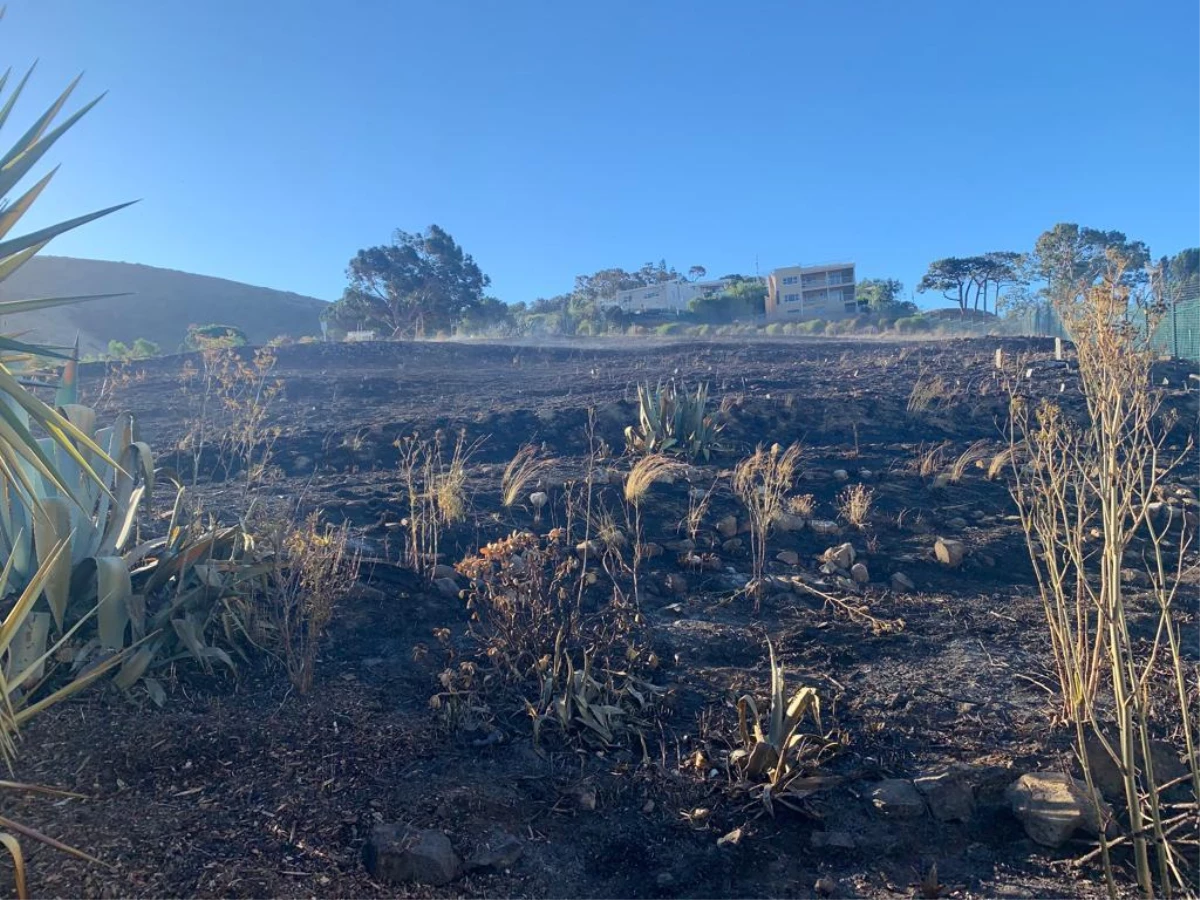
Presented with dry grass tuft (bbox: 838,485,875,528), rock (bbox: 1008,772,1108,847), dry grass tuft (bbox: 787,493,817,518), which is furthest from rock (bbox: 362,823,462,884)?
dry grass tuft (bbox: 838,485,875,528)

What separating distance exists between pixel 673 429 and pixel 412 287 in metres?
28.4

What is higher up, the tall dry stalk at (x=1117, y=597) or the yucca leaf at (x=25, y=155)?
the yucca leaf at (x=25, y=155)

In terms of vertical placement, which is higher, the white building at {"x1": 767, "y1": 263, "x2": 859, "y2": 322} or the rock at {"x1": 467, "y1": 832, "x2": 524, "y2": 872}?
the white building at {"x1": 767, "y1": 263, "x2": 859, "y2": 322}

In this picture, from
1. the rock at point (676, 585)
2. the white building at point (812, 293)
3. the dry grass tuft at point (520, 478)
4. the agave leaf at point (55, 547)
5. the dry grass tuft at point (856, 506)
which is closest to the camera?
the agave leaf at point (55, 547)

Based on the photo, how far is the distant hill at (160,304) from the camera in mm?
45375

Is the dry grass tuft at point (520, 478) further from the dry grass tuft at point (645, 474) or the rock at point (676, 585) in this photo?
the rock at point (676, 585)

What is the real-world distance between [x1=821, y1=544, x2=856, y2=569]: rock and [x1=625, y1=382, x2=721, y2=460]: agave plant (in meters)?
2.33

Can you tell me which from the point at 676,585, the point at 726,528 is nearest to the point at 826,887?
the point at 676,585

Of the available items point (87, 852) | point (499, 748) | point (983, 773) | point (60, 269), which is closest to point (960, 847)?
point (983, 773)

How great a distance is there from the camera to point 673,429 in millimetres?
7668

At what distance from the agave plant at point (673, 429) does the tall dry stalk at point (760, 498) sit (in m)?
0.79

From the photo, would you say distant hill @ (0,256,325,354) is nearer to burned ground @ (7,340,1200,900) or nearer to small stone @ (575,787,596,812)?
burned ground @ (7,340,1200,900)

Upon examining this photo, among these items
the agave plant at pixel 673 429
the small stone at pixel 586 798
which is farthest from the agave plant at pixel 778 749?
the agave plant at pixel 673 429

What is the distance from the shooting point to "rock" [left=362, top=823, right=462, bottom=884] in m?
2.42
